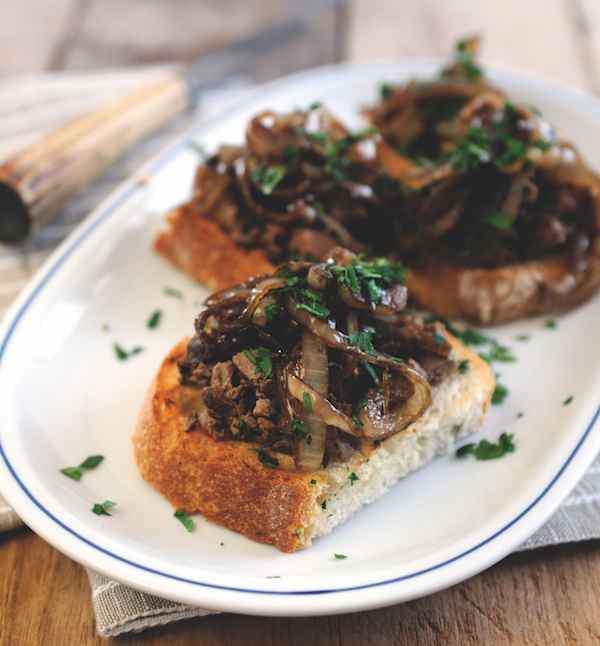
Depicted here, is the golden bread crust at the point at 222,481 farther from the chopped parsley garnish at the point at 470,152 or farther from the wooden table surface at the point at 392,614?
the chopped parsley garnish at the point at 470,152

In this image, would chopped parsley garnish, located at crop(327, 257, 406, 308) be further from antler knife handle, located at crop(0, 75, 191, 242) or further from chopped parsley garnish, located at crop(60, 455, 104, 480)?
antler knife handle, located at crop(0, 75, 191, 242)

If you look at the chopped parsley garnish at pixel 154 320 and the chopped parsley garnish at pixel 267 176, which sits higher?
the chopped parsley garnish at pixel 267 176

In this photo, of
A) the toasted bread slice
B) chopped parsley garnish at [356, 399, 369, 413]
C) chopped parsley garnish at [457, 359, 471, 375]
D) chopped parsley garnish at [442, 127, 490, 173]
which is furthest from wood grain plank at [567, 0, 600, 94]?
chopped parsley garnish at [356, 399, 369, 413]

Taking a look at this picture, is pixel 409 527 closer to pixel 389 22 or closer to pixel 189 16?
pixel 389 22

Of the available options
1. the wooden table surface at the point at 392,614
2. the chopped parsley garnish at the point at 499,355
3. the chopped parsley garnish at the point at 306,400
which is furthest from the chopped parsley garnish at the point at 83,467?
the chopped parsley garnish at the point at 499,355

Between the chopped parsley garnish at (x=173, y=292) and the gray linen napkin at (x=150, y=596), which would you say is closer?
the gray linen napkin at (x=150, y=596)

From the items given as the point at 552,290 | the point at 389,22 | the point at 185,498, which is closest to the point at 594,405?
the point at 552,290

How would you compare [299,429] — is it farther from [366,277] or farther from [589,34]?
[589,34]
